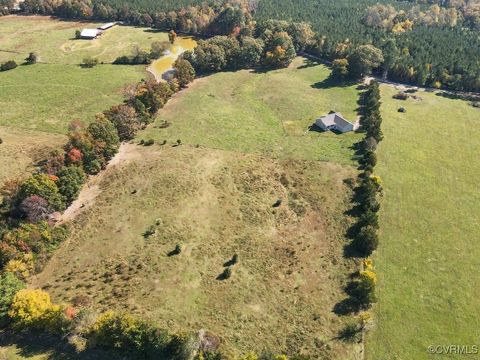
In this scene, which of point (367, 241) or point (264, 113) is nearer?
point (367, 241)

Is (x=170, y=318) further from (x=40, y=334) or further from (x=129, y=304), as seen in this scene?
(x=40, y=334)

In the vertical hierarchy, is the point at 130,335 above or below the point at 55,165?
below

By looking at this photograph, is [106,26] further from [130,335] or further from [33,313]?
[130,335]

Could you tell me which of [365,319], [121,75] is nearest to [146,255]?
[365,319]

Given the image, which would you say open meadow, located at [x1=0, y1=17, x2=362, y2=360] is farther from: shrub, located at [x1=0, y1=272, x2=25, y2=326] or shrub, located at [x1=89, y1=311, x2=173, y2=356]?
shrub, located at [x1=89, y1=311, x2=173, y2=356]

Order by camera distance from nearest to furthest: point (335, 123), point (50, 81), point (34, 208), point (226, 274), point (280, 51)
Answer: point (226, 274), point (34, 208), point (335, 123), point (50, 81), point (280, 51)

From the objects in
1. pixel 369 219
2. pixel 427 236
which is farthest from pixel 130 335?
pixel 427 236

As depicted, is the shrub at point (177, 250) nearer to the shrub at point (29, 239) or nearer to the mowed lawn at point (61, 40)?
the shrub at point (29, 239)
